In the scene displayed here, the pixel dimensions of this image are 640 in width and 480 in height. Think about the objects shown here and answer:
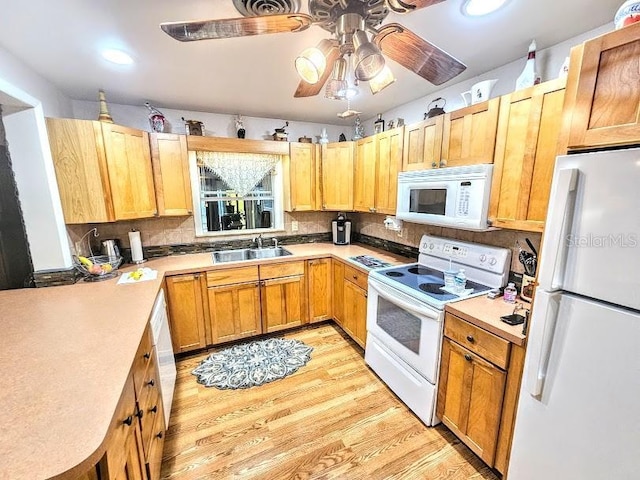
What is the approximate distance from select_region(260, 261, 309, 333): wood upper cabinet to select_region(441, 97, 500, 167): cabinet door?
1.71m

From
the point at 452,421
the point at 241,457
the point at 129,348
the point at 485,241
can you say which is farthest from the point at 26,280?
the point at 485,241

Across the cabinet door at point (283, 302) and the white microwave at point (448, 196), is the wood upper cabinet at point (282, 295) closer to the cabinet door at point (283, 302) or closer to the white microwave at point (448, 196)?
the cabinet door at point (283, 302)

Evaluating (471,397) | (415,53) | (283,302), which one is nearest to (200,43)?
(415,53)

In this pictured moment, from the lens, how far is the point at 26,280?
187 centimetres

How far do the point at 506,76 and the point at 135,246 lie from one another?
10.9 ft

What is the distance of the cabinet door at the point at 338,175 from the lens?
9.83 ft

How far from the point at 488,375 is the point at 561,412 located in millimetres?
353

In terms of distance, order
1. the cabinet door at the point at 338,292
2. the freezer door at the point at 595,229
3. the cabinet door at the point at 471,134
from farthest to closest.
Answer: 1. the cabinet door at the point at 338,292
2. the cabinet door at the point at 471,134
3. the freezer door at the point at 595,229

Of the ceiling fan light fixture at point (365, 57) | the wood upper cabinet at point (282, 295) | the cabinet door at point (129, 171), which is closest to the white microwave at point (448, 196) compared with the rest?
the ceiling fan light fixture at point (365, 57)

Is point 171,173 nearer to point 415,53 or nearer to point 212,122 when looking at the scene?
point 212,122

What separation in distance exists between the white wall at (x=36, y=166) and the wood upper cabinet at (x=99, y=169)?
0.08 metres

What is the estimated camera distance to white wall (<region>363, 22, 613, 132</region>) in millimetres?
1512

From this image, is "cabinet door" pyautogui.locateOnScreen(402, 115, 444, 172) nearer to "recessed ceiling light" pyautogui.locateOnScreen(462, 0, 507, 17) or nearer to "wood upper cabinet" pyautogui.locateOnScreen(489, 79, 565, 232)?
"wood upper cabinet" pyautogui.locateOnScreen(489, 79, 565, 232)

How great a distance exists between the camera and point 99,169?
6.80 feet
